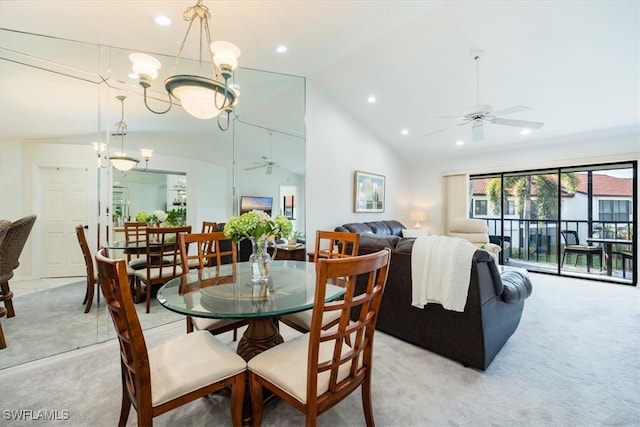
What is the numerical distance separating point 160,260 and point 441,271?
2.70 m

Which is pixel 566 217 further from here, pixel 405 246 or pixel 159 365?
pixel 159 365

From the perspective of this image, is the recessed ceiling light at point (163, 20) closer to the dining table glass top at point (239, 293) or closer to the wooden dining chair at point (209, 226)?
the wooden dining chair at point (209, 226)

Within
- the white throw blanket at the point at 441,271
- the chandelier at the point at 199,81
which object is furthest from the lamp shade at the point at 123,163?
the white throw blanket at the point at 441,271

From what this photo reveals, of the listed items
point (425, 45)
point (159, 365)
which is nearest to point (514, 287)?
point (159, 365)

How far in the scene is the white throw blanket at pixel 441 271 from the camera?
6.59 ft

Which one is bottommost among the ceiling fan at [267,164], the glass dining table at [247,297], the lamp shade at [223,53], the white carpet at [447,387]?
the white carpet at [447,387]

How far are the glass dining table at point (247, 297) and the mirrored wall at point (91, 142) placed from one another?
1.53 m

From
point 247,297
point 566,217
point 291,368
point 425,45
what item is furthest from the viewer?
point 566,217

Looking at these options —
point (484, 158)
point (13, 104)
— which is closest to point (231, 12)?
point (13, 104)

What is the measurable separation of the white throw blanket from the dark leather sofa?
0.21ft

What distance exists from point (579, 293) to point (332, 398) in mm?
4665

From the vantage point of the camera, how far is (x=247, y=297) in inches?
62.8

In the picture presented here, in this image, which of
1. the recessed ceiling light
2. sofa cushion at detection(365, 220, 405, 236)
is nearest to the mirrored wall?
the recessed ceiling light

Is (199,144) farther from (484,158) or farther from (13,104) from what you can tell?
(484,158)
